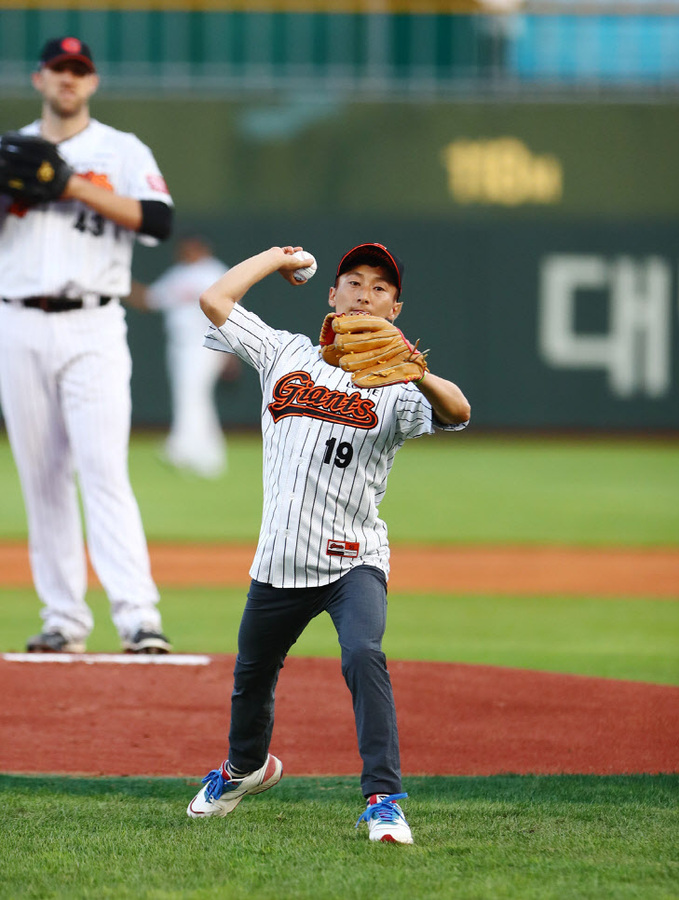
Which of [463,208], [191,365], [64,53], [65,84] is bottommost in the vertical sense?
[191,365]

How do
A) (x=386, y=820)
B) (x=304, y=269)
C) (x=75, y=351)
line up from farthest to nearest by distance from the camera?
(x=75, y=351)
(x=304, y=269)
(x=386, y=820)

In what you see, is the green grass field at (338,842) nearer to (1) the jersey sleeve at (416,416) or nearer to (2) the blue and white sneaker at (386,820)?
(2) the blue and white sneaker at (386,820)

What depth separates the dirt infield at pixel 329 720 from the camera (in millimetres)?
4055

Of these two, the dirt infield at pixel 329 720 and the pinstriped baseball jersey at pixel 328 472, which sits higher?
the pinstriped baseball jersey at pixel 328 472

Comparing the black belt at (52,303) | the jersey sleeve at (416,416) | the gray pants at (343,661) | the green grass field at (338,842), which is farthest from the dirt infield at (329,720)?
the black belt at (52,303)

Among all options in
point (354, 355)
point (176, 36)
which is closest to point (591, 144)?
point (176, 36)

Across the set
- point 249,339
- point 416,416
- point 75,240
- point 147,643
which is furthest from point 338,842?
point 75,240

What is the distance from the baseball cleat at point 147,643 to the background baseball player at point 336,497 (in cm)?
166

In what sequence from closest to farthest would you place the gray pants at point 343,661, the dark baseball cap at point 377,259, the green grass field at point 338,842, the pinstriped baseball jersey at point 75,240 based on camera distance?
the green grass field at point 338,842 → the gray pants at point 343,661 → the dark baseball cap at point 377,259 → the pinstriped baseball jersey at point 75,240

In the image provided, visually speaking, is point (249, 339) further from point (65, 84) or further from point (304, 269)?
point (65, 84)

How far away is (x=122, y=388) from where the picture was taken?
5203 millimetres

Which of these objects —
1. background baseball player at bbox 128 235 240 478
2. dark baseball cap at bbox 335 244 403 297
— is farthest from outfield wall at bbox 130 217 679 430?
dark baseball cap at bbox 335 244 403 297

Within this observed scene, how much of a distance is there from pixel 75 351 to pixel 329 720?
5.35ft

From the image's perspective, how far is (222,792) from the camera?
3.44 meters
